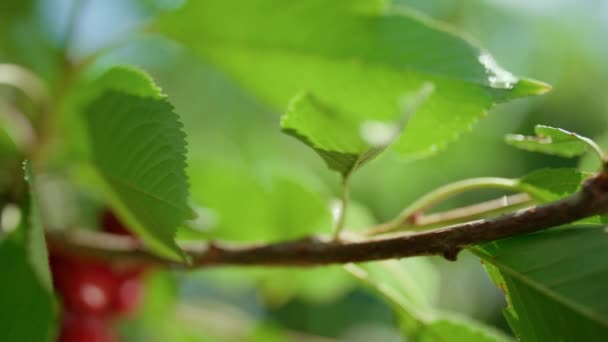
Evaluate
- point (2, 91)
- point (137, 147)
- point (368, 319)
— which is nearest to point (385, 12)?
point (137, 147)

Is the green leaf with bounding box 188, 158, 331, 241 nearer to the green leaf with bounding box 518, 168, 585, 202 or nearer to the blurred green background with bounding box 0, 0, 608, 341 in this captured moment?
the blurred green background with bounding box 0, 0, 608, 341

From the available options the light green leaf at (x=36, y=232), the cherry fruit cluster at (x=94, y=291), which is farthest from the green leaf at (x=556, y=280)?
the cherry fruit cluster at (x=94, y=291)

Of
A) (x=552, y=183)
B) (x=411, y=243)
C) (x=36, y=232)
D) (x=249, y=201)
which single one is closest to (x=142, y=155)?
(x=36, y=232)

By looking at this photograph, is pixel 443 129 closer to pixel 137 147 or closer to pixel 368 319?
pixel 137 147

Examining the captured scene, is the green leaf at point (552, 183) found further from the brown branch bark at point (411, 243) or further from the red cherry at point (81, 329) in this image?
the red cherry at point (81, 329)

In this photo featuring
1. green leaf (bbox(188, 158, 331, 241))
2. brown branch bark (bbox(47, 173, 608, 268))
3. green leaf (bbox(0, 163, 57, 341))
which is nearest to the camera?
brown branch bark (bbox(47, 173, 608, 268))

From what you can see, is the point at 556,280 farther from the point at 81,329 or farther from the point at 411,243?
the point at 81,329

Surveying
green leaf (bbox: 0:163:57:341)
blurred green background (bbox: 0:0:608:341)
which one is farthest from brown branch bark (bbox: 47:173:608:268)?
blurred green background (bbox: 0:0:608:341)
